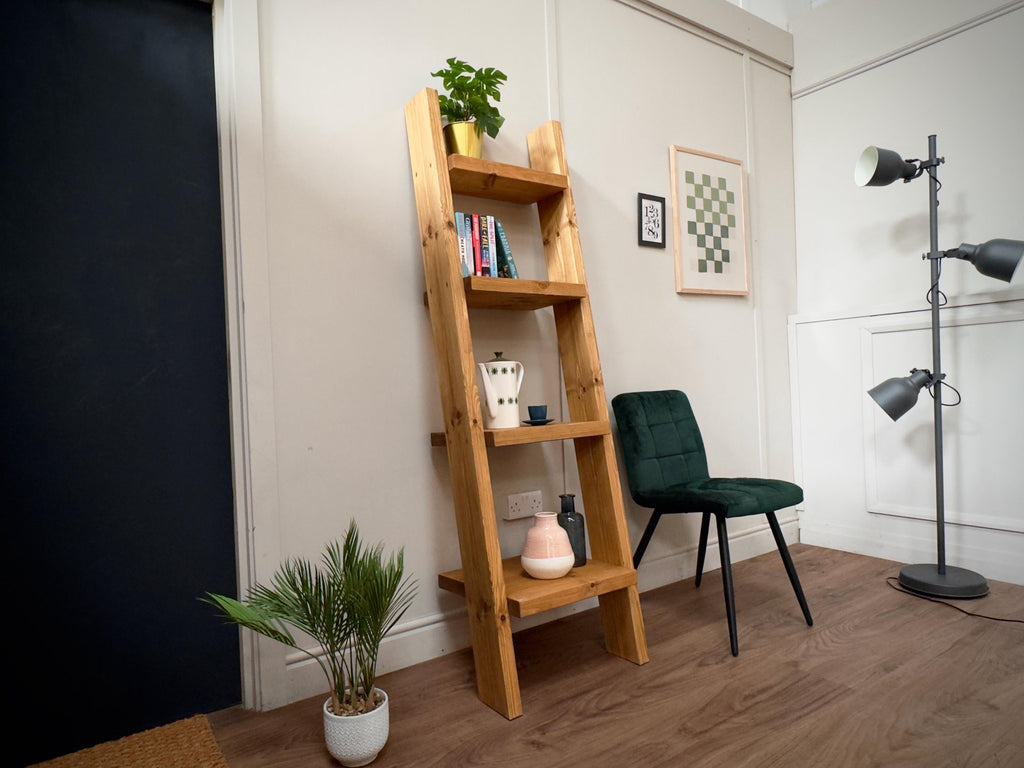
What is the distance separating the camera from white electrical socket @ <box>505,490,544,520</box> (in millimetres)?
A: 2082

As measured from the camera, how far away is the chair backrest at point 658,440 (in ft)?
7.28

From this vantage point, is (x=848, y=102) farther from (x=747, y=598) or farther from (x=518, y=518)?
(x=518, y=518)

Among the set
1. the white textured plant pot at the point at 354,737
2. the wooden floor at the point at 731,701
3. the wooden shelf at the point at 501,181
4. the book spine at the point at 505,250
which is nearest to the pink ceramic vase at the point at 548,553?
the wooden floor at the point at 731,701

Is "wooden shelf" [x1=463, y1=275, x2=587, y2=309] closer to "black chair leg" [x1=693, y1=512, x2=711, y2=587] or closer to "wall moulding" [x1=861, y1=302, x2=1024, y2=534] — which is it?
"black chair leg" [x1=693, y1=512, x2=711, y2=587]

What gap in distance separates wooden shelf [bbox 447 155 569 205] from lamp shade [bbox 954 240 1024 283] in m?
1.49

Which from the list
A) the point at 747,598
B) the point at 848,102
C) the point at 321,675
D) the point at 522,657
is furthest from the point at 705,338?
the point at 321,675

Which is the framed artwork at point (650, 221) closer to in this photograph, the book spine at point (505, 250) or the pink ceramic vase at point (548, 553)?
the book spine at point (505, 250)

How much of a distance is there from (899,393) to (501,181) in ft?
5.32

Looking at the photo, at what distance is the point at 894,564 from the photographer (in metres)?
2.62

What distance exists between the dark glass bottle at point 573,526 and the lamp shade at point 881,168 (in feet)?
5.47

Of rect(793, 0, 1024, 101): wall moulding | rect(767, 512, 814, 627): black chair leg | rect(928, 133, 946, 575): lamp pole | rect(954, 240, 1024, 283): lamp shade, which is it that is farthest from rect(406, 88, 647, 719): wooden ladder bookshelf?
rect(793, 0, 1024, 101): wall moulding

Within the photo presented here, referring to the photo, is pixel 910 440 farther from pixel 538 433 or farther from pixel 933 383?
pixel 538 433

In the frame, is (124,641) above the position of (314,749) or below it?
above

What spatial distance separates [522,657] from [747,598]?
3.05ft
